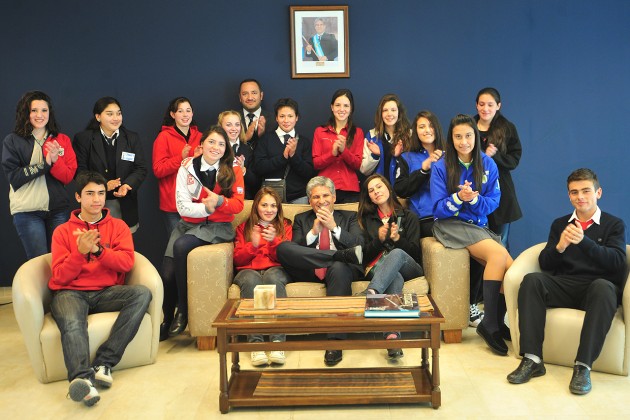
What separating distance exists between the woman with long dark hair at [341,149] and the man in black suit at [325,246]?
1.58 ft

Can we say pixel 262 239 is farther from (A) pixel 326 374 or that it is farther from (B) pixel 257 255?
(A) pixel 326 374

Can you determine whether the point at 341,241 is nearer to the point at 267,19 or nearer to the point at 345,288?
the point at 345,288

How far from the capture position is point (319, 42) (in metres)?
5.29

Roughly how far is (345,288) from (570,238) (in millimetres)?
1247

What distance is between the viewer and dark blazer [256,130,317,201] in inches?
188

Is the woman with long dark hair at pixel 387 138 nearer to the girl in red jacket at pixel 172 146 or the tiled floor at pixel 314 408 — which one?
the girl in red jacket at pixel 172 146

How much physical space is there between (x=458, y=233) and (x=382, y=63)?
182 centimetres

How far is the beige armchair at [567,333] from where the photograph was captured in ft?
11.2

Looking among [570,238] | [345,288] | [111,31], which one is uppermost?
[111,31]

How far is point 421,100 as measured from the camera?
536 cm

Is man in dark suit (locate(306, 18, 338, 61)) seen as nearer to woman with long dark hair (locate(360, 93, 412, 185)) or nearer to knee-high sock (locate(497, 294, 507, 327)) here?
woman with long dark hair (locate(360, 93, 412, 185))

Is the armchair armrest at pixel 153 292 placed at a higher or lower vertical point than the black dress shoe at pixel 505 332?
higher

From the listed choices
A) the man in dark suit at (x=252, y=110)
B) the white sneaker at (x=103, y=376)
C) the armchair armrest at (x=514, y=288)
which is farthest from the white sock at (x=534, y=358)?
the man in dark suit at (x=252, y=110)

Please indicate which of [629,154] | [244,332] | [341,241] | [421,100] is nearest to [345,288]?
[341,241]
